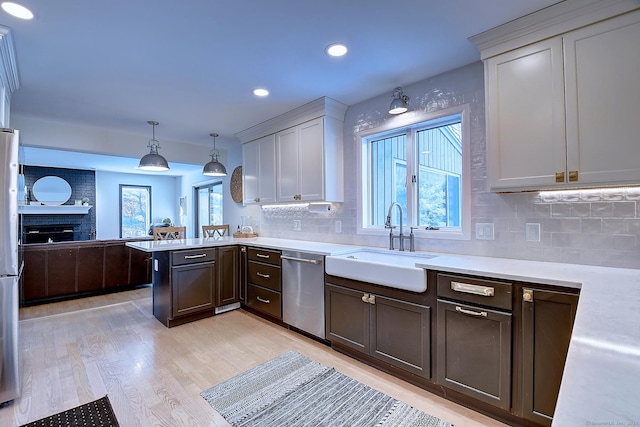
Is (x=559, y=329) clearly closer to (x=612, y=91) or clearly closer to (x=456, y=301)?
(x=456, y=301)

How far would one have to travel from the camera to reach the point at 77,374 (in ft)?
7.73

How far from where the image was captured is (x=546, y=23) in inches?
73.0

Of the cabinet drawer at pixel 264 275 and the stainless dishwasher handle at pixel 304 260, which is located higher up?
the stainless dishwasher handle at pixel 304 260

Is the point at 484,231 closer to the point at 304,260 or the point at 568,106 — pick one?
the point at 568,106

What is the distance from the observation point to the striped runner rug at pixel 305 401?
1.84 meters

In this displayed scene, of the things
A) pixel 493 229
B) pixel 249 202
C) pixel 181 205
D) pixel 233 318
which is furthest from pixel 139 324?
pixel 181 205

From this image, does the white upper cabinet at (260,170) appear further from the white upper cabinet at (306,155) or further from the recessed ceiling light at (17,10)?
the recessed ceiling light at (17,10)

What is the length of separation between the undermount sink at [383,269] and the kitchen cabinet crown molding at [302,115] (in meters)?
1.54

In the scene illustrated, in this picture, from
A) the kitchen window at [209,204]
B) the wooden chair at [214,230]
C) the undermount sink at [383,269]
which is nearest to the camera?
the undermount sink at [383,269]

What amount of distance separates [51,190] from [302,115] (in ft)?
25.1

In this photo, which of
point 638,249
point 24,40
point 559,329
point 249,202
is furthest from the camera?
point 249,202

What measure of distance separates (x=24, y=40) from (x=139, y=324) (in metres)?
2.77

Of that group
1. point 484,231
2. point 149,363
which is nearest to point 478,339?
point 484,231

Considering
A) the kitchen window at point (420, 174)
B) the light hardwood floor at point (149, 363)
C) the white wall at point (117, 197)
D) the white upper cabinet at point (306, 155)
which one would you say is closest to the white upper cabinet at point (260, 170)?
the white upper cabinet at point (306, 155)
